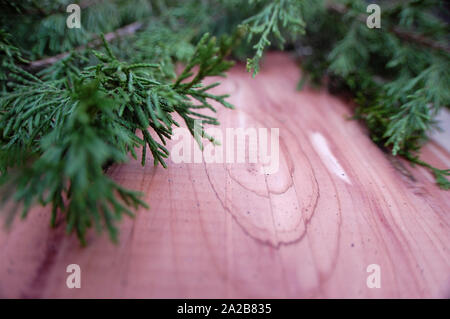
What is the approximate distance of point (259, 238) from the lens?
3.15 ft

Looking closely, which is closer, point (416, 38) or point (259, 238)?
point (259, 238)

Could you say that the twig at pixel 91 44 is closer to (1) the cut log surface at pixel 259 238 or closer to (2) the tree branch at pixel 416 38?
(1) the cut log surface at pixel 259 238

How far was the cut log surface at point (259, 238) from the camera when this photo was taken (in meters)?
0.84

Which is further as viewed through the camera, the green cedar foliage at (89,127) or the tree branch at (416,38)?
the tree branch at (416,38)

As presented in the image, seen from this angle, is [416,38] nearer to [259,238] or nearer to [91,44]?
[259,238]

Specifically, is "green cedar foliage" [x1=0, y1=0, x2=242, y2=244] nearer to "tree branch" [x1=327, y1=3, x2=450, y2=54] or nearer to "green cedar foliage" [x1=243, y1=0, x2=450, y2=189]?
"green cedar foliage" [x1=243, y1=0, x2=450, y2=189]

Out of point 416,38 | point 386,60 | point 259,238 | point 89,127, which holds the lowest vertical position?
point 259,238

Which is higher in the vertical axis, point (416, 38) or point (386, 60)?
point (416, 38)

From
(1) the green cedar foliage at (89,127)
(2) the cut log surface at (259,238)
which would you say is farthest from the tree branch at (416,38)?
(1) the green cedar foliage at (89,127)

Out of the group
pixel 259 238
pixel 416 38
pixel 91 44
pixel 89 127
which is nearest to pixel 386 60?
pixel 416 38

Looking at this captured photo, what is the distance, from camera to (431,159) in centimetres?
147

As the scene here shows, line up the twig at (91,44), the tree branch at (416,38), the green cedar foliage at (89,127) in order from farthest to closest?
1. the tree branch at (416,38)
2. the twig at (91,44)
3. the green cedar foliage at (89,127)

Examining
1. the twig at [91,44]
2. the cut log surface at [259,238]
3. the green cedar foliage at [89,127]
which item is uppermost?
the twig at [91,44]
